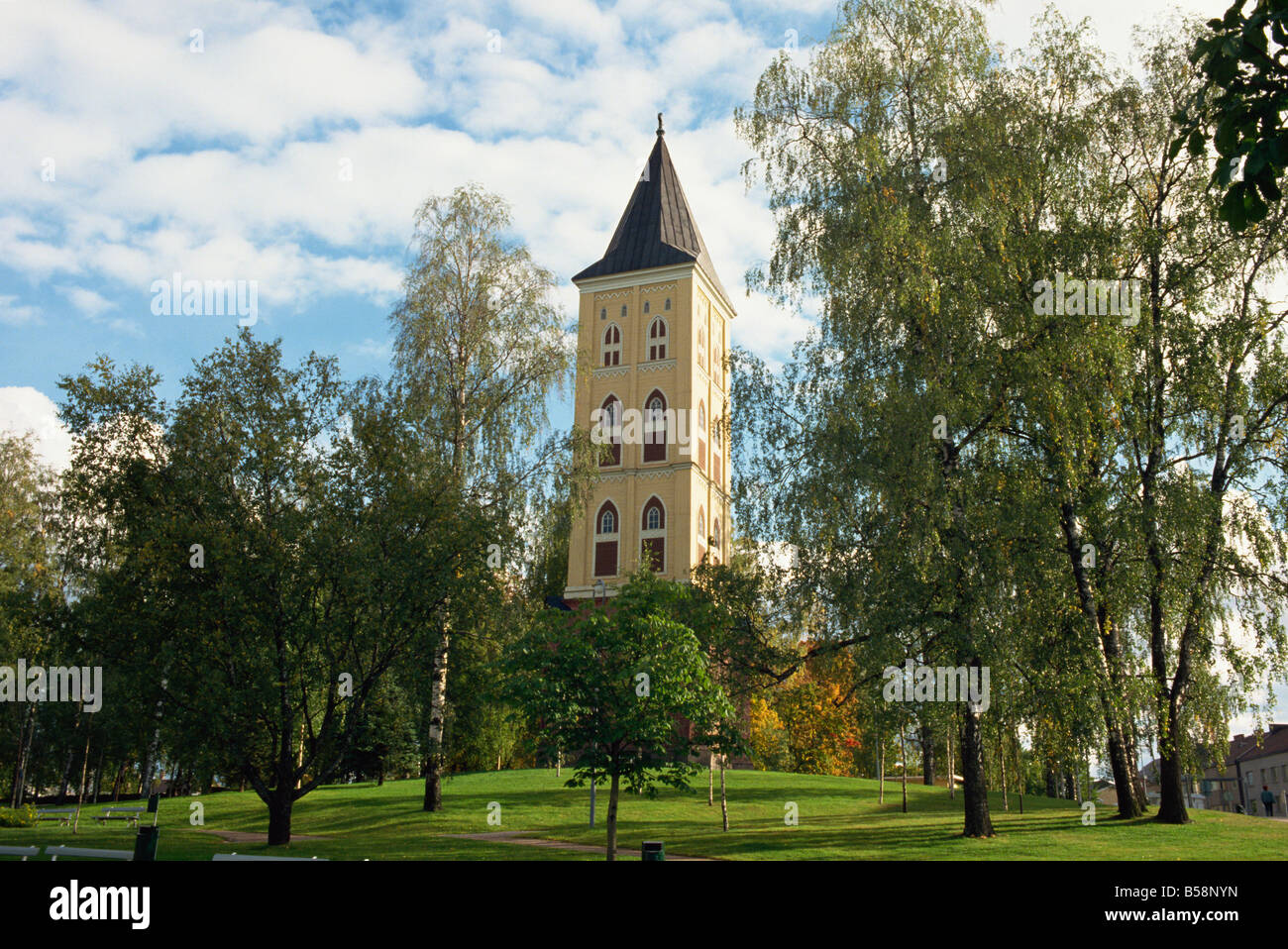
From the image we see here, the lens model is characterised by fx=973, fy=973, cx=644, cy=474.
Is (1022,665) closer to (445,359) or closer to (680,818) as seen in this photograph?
(680,818)

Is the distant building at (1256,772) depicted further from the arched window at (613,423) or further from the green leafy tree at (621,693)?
the green leafy tree at (621,693)

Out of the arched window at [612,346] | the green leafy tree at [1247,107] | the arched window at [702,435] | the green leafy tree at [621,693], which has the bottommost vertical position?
the green leafy tree at [621,693]

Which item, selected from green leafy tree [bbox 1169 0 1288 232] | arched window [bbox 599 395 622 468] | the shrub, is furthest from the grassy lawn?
arched window [bbox 599 395 622 468]

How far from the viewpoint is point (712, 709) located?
19.9 meters

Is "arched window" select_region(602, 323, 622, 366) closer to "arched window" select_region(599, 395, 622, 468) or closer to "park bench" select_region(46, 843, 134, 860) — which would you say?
"arched window" select_region(599, 395, 622, 468)

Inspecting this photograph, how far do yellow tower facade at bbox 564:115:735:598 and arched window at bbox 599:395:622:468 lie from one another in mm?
57

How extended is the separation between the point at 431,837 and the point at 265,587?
25.7 feet

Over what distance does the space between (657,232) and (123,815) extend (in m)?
41.9

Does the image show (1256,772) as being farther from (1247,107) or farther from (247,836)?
(1247,107)

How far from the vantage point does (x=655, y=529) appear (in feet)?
174

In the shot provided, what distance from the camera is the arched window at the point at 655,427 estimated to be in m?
54.7

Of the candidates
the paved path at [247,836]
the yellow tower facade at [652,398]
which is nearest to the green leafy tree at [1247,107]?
the paved path at [247,836]

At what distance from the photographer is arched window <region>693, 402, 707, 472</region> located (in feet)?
180

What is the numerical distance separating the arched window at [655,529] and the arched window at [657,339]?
850cm
